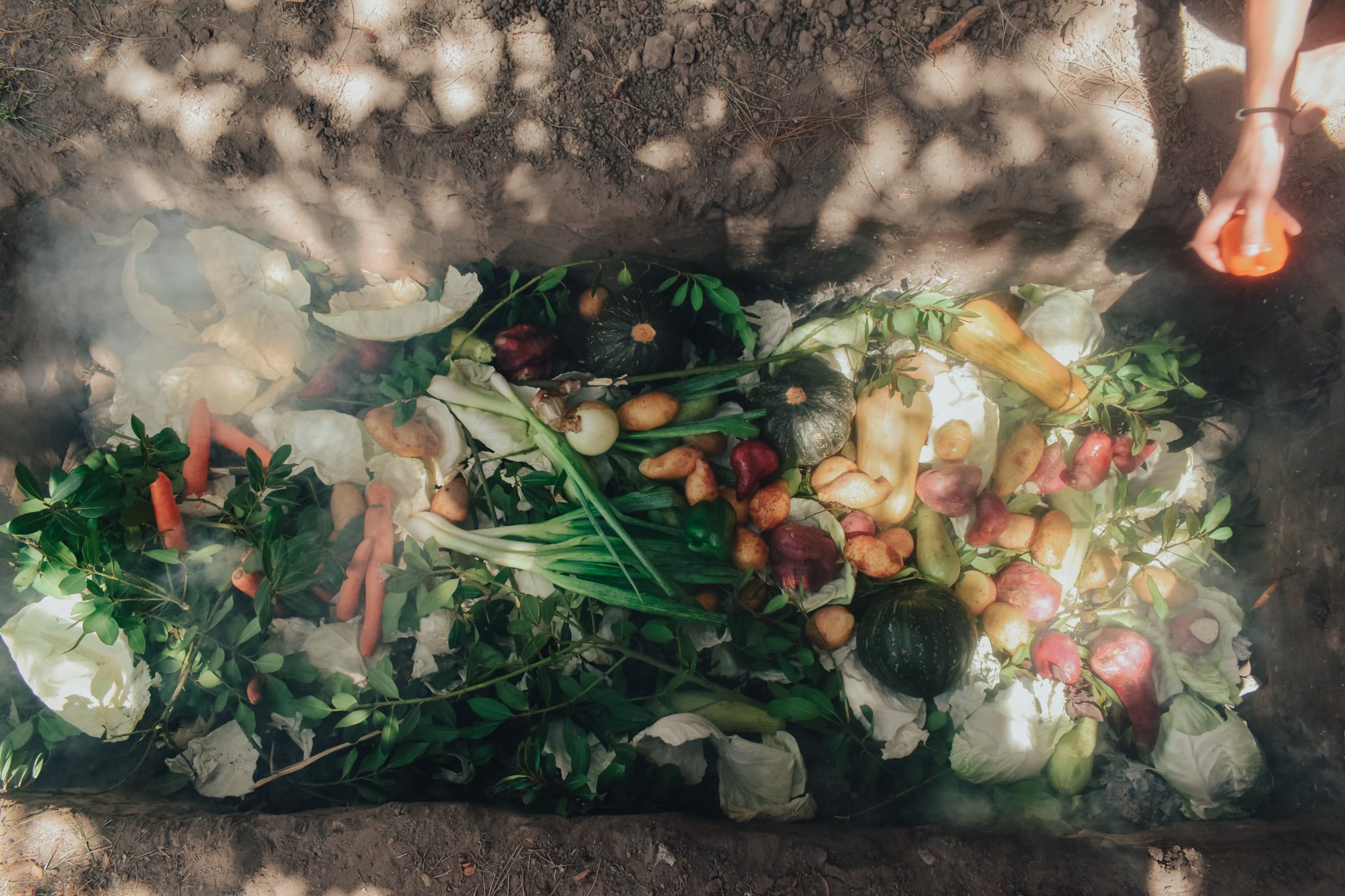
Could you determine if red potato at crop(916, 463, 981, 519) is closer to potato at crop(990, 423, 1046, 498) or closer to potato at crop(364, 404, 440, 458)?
potato at crop(990, 423, 1046, 498)

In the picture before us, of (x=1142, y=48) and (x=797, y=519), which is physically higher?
(x=1142, y=48)

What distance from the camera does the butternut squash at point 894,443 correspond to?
311 centimetres

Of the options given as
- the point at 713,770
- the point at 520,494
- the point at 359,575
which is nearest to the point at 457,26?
the point at 520,494

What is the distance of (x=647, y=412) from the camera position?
3.07m

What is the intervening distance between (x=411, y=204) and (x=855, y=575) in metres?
2.69

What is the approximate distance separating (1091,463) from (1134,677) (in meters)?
0.99

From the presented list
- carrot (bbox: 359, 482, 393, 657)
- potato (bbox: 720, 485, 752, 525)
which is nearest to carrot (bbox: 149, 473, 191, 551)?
carrot (bbox: 359, 482, 393, 657)

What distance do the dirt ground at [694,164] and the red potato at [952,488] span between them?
3.53 ft

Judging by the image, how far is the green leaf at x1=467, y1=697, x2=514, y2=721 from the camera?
104 inches

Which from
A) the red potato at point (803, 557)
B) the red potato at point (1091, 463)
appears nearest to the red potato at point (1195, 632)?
the red potato at point (1091, 463)

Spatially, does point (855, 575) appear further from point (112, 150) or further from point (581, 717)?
point (112, 150)

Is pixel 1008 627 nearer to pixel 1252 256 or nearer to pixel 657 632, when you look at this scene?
pixel 657 632

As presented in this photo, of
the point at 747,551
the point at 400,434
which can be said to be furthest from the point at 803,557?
the point at 400,434

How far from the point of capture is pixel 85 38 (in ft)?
10.0
